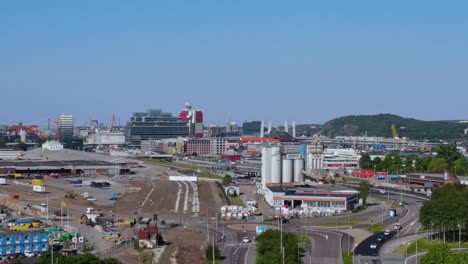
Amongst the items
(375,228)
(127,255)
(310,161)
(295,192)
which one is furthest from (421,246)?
(310,161)

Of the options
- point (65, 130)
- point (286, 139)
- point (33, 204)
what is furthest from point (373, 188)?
point (65, 130)

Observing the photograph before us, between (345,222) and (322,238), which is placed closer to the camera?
(322,238)

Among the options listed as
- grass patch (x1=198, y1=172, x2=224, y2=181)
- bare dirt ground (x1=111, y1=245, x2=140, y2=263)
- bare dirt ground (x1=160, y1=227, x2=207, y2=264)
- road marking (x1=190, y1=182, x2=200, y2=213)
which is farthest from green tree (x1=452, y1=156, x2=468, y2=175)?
bare dirt ground (x1=111, y1=245, x2=140, y2=263)

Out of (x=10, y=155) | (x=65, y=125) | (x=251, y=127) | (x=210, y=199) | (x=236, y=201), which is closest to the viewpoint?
(x=210, y=199)

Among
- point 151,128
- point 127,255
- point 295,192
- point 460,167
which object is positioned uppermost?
point 151,128

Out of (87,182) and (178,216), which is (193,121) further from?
(178,216)

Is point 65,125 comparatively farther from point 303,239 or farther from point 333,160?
point 303,239

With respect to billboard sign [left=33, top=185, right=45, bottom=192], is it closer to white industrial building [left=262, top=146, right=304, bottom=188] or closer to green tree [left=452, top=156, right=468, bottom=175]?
white industrial building [left=262, top=146, right=304, bottom=188]
